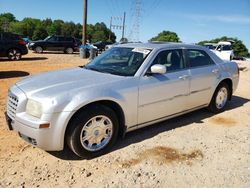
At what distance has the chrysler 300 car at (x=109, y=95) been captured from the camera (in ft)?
11.7

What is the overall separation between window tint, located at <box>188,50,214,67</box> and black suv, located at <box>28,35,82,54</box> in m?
20.2

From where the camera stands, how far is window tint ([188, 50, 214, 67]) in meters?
5.46

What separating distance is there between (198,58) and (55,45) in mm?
20600

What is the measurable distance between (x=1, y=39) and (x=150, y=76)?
13125mm

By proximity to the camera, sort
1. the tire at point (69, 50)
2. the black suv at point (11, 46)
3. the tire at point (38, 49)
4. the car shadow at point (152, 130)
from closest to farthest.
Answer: the car shadow at point (152, 130)
the black suv at point (11, 46)
the tire at point (38, 49)
the tire at point (69, 50)

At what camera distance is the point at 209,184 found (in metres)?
3.43

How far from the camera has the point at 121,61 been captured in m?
4.90

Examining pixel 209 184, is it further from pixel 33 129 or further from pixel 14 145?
pixel 14 145

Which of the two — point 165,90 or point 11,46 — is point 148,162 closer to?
point 165,90

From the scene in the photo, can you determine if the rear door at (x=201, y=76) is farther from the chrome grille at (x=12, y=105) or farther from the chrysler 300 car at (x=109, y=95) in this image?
the chrome grille at (x=12, y=105)

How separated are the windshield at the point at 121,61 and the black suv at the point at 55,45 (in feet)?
65.2

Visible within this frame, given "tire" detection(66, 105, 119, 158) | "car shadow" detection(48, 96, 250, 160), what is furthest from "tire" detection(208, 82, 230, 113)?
"tire" detection(66, 105, 119, 158)

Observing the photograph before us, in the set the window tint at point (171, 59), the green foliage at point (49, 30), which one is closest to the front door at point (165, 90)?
the window tint at point (171, 59)

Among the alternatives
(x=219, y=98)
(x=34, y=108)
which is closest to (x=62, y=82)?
(x=34, y=108)
